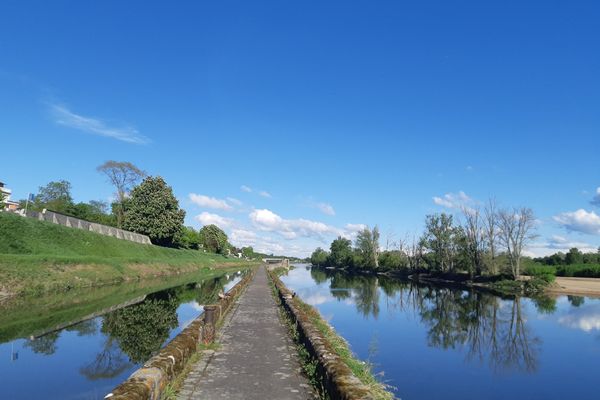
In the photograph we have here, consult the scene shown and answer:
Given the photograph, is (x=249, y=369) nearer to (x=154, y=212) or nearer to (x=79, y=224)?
(x=79, y=224)

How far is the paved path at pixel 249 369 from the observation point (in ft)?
24.2

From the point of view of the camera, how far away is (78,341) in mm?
13492

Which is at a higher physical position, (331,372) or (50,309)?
(331,372)

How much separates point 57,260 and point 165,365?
975 inches

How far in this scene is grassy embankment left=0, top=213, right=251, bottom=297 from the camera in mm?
23578

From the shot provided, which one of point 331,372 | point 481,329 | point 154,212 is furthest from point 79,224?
point 331,372

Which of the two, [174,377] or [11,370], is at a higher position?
[174,377]

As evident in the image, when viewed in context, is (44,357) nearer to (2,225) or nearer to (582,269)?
(2,225)

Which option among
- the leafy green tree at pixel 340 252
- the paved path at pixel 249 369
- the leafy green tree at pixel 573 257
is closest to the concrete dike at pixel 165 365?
the paved path at pixel 249 369

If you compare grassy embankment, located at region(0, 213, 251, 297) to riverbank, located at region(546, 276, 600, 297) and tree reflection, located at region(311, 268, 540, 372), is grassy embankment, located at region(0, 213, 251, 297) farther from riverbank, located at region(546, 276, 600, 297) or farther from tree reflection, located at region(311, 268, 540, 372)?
riverbank, located at region(546, 276, 600, 297)

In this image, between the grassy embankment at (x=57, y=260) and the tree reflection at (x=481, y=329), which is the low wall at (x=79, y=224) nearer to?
the grassy embankment at (x=57, y=260)

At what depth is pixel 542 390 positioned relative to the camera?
39.4ft

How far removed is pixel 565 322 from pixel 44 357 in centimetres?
2666

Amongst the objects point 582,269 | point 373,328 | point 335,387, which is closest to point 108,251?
point 373,328
